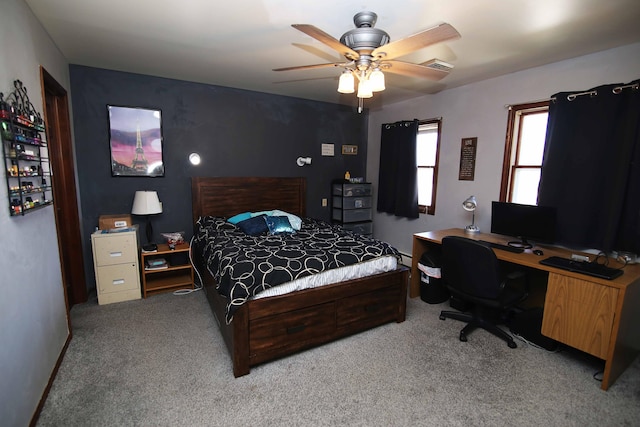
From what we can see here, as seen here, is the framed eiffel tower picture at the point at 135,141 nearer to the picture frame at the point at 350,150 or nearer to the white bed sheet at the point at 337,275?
the white bed sheet at the point at 337,275

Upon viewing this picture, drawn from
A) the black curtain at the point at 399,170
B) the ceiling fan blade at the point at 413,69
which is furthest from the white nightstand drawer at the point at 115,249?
the black curtain at the point at 399,170

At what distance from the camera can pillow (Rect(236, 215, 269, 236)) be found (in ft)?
10.7

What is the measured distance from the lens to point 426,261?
3.28m

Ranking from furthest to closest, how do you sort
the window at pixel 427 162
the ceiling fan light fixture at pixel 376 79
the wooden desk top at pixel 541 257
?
the window at pixel 427 162 < the wooden desk top at pixel 541 257 < the ceiling fan light fixture at pixel 376 79

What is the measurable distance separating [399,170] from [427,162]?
0.40 metres

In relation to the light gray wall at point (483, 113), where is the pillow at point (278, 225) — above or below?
below

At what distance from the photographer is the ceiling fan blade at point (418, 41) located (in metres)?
1.54

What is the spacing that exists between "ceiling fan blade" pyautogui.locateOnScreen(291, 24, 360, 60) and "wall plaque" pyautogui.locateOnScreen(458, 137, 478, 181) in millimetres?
2318

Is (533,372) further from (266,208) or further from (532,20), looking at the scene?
(266,208)

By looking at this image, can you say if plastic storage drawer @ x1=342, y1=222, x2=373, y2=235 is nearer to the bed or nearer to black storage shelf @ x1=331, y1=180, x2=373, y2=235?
black storage shelf @ x1=331, y1=180, x2=373, y2=235

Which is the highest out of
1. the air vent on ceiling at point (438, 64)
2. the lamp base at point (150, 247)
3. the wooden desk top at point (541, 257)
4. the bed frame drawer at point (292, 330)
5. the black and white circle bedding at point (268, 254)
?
the air vent on ceiling at point (438, 64)

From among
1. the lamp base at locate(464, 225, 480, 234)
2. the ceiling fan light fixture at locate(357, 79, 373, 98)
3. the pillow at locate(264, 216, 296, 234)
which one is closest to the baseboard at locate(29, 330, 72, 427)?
the pillow at locate(264, 216, 296, 234)

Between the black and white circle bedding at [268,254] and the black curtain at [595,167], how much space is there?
161cm

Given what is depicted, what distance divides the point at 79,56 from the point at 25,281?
2335 mm
